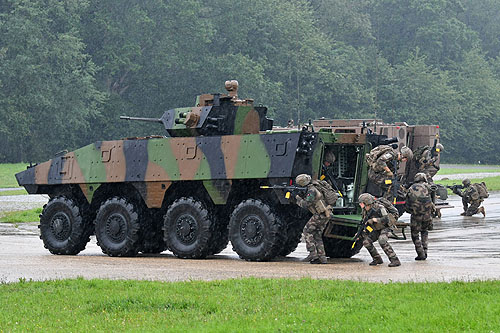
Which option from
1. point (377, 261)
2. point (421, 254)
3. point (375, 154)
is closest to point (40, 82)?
point (375, 154)

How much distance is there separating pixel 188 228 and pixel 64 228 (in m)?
3.12

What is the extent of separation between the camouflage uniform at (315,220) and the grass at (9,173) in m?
34.0

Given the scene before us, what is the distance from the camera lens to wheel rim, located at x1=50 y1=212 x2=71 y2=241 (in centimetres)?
1984

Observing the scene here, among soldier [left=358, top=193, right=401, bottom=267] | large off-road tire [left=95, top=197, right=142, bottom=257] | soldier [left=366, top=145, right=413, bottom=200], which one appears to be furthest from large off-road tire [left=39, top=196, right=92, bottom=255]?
soldier [left=358, top=193, right=401, bottom=267]

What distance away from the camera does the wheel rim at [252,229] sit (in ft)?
55.8

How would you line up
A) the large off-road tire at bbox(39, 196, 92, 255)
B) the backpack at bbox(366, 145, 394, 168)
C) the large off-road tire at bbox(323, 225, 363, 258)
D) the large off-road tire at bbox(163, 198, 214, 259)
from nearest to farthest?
1. the backpack at bbox(366, 145, 394, 168)
2. the large off-road tire at bbox(163, 198, 214, 259)
3. the large off-road tire at bbox(323, 225, 363, 258)
4. the large off-road tire at bbox(39, 196, 92, 255)

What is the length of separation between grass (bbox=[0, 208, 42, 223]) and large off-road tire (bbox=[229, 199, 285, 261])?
41.5ft

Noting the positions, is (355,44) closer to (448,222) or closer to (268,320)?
(448,222)

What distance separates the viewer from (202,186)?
18391 millimetres

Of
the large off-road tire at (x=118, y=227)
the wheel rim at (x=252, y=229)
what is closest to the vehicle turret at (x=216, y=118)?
the large off-road tire at (x=118, y=227)

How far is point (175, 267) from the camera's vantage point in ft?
53.7

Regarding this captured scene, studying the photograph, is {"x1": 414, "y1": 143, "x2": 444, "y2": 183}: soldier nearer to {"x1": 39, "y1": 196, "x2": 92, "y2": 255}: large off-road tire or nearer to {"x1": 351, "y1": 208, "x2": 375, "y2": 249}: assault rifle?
{"x1": 39, "y1": 196, "x2": 92, "y2": 255}: large off-road tire

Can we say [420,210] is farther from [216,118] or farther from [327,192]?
[216,118]

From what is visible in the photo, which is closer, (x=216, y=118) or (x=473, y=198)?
(x=216, y=118)
